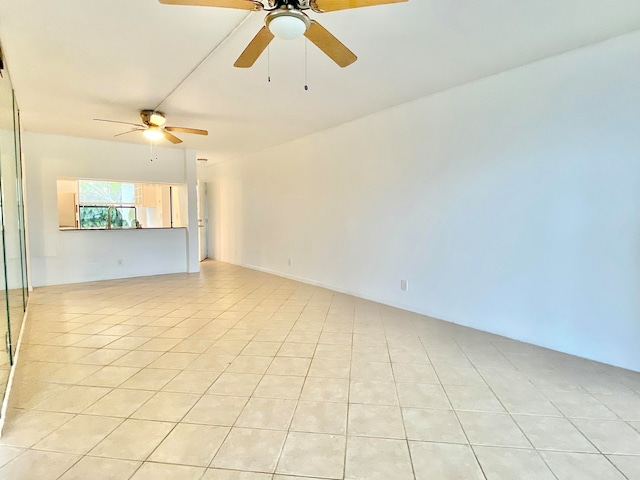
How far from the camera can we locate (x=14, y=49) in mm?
2623

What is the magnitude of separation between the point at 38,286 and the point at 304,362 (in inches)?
209

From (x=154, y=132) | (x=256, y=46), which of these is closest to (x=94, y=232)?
(x=154, y=132)

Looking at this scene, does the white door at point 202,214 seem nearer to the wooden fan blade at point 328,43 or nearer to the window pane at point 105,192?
the window pane at point 105,192

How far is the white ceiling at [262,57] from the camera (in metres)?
2.18

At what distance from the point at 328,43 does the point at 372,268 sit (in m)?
3.03

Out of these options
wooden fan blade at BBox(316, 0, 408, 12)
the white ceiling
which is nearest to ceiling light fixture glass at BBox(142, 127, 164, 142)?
the white ceiling

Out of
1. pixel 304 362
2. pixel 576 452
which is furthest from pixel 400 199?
pixel 576 452

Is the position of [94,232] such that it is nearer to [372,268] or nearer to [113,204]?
[113,204]

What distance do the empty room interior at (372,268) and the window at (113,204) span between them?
1.71 meters

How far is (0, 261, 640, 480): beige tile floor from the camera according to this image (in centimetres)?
154

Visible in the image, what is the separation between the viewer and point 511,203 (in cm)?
310

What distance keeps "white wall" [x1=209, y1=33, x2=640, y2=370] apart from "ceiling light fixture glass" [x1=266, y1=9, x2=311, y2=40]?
229cm

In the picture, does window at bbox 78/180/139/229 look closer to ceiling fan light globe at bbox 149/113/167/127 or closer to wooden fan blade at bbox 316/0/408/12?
ceiling fan light globe at bbox 149/113/167/127

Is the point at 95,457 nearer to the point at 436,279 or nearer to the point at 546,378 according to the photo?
the point at 546,378
